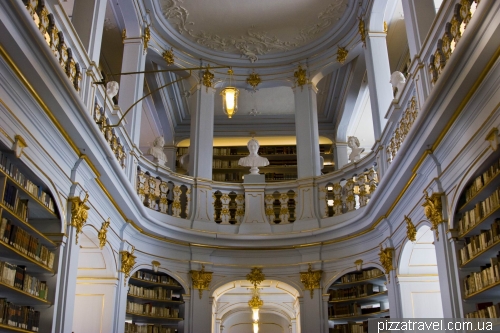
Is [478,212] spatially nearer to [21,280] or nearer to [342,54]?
[21,280]

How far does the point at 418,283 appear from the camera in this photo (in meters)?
7.39

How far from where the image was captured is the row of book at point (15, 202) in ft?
14.9

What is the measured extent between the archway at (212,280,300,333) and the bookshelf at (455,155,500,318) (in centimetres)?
623

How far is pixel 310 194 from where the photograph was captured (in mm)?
9000

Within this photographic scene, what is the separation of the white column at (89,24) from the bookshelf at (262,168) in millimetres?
6175

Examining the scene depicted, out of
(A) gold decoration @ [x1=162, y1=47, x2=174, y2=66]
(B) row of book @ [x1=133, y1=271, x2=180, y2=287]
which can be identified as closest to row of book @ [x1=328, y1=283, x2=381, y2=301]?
(B) row of book @ [x1=133, y1=271, x2=180, y2=287]

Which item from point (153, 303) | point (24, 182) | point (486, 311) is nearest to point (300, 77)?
point (153, 303)

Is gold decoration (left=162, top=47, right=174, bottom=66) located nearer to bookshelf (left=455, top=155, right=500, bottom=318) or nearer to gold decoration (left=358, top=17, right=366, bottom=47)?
gold decoration (left=358, top=17, right=366, bottom=47)

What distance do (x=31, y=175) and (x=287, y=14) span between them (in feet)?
18.9

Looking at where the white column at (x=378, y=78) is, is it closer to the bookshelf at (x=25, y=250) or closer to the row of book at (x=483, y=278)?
the row of book at (x=483, y=278)

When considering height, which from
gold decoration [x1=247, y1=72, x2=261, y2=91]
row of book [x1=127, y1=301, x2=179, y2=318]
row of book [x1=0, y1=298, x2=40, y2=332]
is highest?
gold decoration [x1=247, y1=72, x2=261, y2=91]

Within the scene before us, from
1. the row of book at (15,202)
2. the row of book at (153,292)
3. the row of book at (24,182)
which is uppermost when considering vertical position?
the row of book at (24,182)

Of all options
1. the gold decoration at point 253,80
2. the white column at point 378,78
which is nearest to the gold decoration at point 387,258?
the white column at point 378,78

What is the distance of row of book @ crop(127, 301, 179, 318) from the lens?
8.19 m
